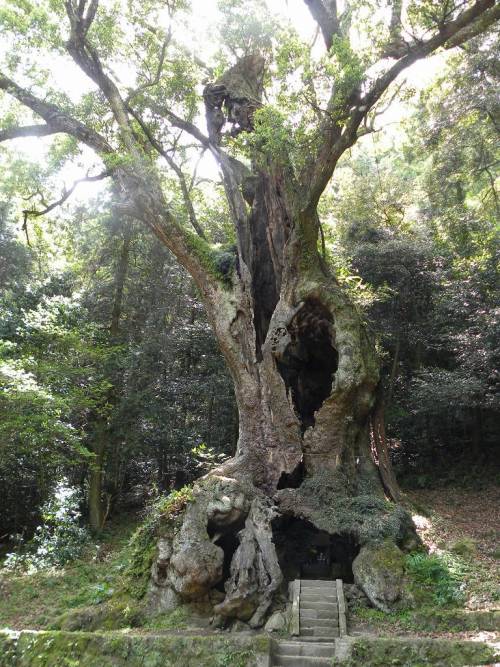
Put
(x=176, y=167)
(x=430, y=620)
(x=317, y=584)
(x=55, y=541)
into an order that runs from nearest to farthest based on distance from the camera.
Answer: (x=430, y=620) < (x=317, y=584) < (x=55, y=541) < (x=176, y=167)

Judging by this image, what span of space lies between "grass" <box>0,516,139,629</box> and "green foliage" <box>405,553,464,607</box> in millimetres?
4743

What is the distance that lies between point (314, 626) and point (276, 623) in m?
0.51

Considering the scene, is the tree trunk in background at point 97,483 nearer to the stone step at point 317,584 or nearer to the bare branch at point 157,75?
the stone step at point 317,584

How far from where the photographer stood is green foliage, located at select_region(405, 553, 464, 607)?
723 centimetres

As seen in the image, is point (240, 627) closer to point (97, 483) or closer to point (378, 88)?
point (97, 483)

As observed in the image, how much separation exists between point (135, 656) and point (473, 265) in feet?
40.0

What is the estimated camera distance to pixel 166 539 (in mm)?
8477

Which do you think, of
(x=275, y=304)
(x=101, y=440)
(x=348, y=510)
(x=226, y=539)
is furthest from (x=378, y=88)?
(x=101, y=440)

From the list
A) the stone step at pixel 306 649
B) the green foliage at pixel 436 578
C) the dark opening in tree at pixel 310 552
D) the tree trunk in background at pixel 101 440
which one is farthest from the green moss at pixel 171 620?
the tree trunk in background at pixel 101 440

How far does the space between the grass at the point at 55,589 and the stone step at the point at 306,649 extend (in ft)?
10.4

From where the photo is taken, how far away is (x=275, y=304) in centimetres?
1215

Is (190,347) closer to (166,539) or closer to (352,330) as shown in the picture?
(352,330)

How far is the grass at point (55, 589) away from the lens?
8.75 m

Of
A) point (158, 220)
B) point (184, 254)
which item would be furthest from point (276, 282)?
point (158, 220)
